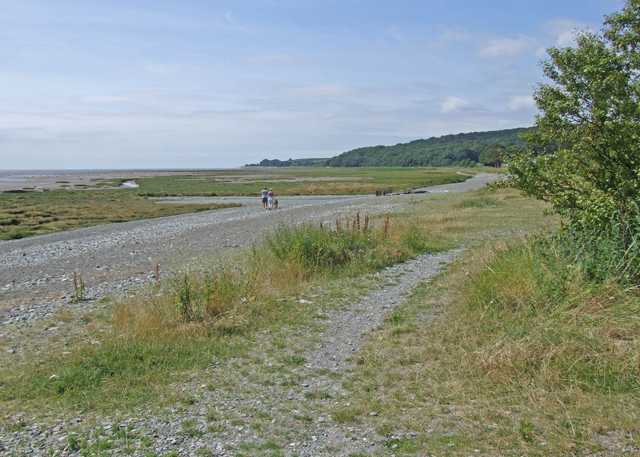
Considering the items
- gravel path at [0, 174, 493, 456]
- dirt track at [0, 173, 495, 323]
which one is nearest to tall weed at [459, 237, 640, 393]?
gravel path at [0, 174, 493, 456]

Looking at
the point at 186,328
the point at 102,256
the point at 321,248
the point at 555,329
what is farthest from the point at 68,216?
the point at 555,329

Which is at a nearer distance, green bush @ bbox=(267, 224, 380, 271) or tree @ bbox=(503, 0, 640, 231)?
tree @ bbox=(503, 0, 640, 231)

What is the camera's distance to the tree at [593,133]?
6551 mm

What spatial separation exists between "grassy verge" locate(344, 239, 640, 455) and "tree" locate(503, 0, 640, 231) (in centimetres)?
97

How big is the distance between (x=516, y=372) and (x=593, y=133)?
13.0ft

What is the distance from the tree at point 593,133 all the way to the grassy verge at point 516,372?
3.19 feet

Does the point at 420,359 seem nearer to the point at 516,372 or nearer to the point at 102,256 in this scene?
the point at 516,372

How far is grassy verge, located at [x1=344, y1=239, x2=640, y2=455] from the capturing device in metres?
4.00

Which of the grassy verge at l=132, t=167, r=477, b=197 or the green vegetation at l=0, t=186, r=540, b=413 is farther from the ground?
the green vegetation at l=0, t=186, r=540, b=413

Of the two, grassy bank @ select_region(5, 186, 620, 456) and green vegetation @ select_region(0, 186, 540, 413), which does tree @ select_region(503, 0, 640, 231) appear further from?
green vegetation @ select_region(0, 186, 540, 413)

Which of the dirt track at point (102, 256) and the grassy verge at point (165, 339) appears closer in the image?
the grassy verge at point (165, 339)

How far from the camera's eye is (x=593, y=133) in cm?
701

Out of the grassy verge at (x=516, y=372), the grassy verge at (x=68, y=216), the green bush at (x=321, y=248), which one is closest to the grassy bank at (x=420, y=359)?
the grassy verge at (x=516, y=372)

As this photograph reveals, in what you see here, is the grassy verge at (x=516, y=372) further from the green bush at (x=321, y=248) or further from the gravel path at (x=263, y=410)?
the green bush at (x=321, y=248)
